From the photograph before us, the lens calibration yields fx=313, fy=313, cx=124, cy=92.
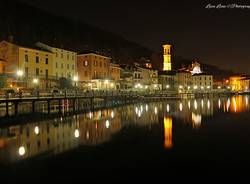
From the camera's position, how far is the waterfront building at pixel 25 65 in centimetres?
5128

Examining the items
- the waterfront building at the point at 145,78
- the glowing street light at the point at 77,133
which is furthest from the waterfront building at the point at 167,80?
the glowing street light at the point at 77,133

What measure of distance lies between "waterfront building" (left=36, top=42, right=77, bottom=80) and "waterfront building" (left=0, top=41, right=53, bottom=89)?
3.72 metres

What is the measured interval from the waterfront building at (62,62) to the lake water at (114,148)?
92.6 ft

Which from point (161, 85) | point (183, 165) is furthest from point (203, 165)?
point (161, 85)

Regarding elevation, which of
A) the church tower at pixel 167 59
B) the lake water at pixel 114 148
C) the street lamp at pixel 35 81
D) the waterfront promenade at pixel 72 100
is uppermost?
the church tower at pixel 167 59

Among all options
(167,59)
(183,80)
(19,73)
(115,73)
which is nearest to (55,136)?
(19,73)

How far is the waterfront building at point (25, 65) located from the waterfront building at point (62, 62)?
3.72 m

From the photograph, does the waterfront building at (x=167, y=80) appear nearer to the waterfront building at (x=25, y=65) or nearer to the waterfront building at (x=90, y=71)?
the waterfront building at (x=90, y=71)

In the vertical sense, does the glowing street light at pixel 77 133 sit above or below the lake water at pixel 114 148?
A: above

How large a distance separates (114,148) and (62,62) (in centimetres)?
4409

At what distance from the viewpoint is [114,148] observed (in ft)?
77.2

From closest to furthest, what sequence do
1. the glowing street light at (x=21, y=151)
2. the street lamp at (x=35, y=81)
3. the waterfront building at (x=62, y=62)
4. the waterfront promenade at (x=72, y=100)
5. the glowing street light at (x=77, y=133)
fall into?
the glowing street light at (x=21, y=151) → the glowing street light at (x=77, y=133) → the waterfront promenade at (x=72, y=100) → the street lamp at (x=35, y=81) → the waterfront building at (x=62, y=62)

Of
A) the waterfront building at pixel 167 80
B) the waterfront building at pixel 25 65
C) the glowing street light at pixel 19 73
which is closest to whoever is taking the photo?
the glowing street light at pixel 19 73

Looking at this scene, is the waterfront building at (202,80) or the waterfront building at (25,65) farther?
the waterfront building at (202,80)
